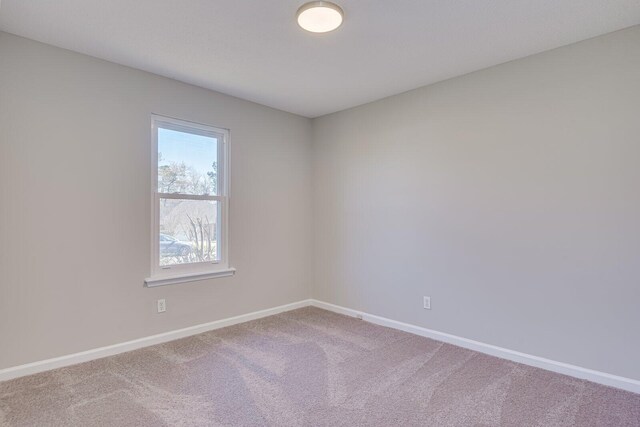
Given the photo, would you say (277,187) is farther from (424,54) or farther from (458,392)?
(458,392)

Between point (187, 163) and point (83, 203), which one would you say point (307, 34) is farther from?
point (83, 203)

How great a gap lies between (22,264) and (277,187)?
2.47 metres

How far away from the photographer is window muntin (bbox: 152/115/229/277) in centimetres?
334

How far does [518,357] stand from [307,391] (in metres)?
1.76

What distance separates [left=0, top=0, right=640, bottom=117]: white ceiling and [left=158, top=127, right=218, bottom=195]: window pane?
0.57m

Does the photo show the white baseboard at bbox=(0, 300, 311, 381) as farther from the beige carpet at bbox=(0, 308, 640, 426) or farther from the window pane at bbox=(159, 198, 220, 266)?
the window pane at bbox=(159, 198, 220, 266)

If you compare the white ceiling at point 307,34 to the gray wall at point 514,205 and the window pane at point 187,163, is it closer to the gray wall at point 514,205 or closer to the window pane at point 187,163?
the gray wall at point 514,205

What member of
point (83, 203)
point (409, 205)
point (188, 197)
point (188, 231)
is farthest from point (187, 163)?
point (409, 205)

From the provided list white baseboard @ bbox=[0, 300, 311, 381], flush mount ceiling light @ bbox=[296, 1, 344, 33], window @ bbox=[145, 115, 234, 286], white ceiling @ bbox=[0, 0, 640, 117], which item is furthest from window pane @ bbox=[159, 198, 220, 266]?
flush mount ceiling light @ bbox=[296, 1, 344, 33]

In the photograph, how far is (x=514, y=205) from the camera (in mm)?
2953

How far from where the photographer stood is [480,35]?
2.54m

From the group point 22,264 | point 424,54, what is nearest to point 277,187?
point 424,54

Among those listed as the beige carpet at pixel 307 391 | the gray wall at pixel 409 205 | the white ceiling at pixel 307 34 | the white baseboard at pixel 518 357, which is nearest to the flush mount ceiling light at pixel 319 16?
the white ceiling at pixel 307 34

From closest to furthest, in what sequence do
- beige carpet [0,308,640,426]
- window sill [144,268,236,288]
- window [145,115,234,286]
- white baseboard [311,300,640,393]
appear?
beige carpet [0,308,640,426]
white baseboard [311,300,640,393]
window sill [144,268,236,288]
window [145,115,234,286]
